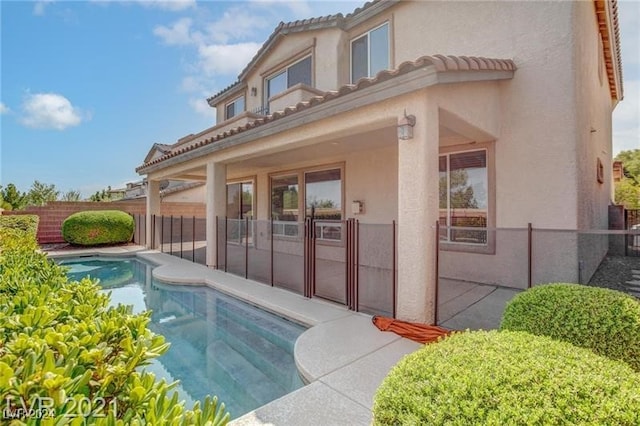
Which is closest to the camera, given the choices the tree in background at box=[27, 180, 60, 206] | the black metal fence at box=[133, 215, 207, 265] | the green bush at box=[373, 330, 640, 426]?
the green bush at box=[373, 330, 640, 426]

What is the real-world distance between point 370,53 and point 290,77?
4.25m

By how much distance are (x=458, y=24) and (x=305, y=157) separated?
6346 millimetres

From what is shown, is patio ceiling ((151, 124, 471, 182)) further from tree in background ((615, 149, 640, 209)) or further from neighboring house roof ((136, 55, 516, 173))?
tree in background ((615, 149, 640, 209))

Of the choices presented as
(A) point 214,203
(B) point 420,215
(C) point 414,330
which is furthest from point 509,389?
(A) point 214,203

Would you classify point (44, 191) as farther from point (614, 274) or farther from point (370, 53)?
point (614, 274)

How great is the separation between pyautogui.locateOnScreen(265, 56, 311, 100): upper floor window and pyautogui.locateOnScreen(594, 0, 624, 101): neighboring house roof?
9.67 m

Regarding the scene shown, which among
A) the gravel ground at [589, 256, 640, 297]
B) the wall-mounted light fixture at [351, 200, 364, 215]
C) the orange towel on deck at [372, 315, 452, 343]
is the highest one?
the wall-mounted light fixture at [351, 200, 364, 215]

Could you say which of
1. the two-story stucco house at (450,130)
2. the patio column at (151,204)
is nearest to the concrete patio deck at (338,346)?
the two-story stucco house at (450,130)

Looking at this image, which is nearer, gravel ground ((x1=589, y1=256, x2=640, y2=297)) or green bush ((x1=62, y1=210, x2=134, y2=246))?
gravel ground ((x1=589, y1=256, x2=640, y2=297))

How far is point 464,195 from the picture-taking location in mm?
8961

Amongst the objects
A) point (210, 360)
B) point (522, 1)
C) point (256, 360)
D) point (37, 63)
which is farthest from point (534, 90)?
point (37, 63)

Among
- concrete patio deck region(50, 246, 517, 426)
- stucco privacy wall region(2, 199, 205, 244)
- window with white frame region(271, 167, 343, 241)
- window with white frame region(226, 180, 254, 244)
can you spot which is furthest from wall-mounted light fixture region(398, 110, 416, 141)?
stucco privacy wall region(2, 199, 205, 244)

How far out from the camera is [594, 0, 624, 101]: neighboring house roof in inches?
367

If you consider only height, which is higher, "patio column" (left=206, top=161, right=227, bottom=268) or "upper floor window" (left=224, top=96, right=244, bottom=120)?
"upper floor window" (left=224, top=96, right=244, bottom=120)
